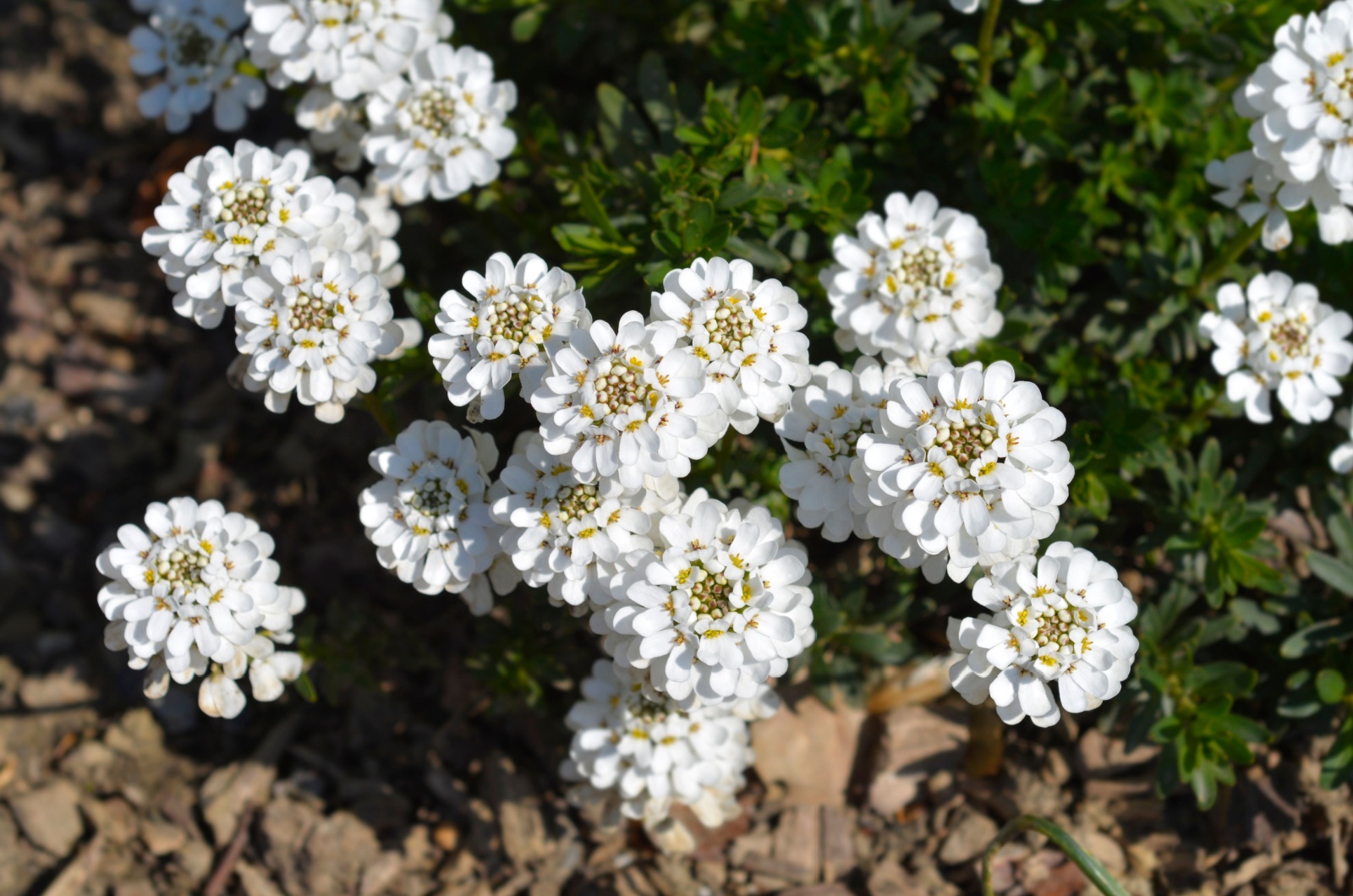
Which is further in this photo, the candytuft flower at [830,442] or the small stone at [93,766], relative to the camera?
the small stone at [93,766]

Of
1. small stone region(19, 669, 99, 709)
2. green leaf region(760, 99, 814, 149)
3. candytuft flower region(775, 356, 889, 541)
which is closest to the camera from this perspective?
candytuft flower region(775, 356, 889, 541)

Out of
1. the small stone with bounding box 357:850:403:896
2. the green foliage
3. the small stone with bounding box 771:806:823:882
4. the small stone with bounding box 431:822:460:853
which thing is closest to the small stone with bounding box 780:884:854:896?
the small stone with bounding box 771:806:823:882

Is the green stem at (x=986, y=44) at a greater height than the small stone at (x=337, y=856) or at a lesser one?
greater

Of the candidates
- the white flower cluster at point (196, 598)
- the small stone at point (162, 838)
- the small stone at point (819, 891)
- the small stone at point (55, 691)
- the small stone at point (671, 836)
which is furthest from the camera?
the small stone at point (55, 691)

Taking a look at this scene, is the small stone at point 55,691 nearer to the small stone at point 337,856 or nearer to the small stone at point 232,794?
the small stone at point 232,794

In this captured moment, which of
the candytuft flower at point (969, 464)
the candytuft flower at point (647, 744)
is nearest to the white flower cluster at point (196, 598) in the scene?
the candytuft flower at point (647, 744)

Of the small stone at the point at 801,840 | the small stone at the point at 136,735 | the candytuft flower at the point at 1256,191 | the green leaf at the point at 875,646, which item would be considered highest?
the candytuft flower at the point at 1256,191

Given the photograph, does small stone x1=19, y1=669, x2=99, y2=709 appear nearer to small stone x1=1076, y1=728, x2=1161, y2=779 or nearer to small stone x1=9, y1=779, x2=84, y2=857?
small stone x1=9, y1=779, x2=84, y2=857
